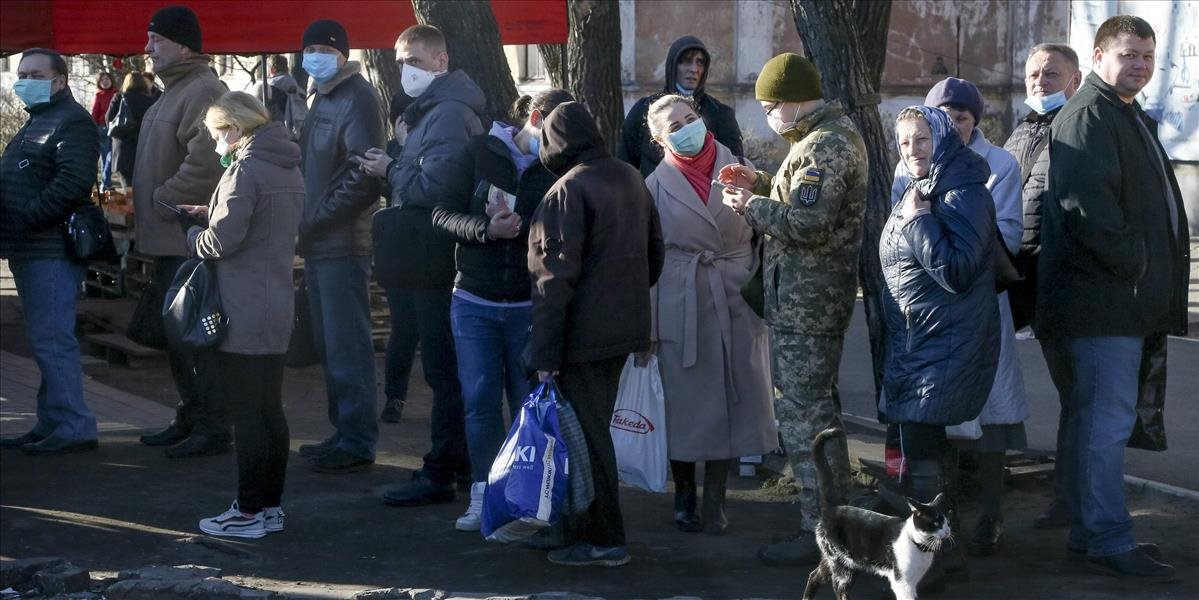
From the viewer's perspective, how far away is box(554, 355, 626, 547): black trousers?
18.6 ft

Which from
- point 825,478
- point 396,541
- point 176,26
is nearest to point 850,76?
point 825,478

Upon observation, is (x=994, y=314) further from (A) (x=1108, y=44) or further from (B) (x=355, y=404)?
(B) (x=355, y=404)

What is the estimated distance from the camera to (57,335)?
7.70 m

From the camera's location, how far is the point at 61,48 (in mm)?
10023

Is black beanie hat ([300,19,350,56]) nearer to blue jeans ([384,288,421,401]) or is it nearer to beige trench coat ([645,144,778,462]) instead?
blue jeans ([384,288,421,401])

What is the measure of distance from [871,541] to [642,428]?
4.28 ft

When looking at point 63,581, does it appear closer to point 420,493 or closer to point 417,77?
point 420,493

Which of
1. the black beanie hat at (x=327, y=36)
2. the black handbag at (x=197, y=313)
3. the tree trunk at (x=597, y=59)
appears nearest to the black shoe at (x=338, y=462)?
the black handbag at (x=197, y=313)

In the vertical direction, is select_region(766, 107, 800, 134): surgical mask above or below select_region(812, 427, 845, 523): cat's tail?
above

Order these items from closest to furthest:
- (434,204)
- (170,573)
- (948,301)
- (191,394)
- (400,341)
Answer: (948,301) → (170,573) → (434,204) → (191,394) → (400,341)

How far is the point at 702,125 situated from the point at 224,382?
7.13 ft

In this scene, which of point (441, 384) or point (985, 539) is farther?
point (441, 384)

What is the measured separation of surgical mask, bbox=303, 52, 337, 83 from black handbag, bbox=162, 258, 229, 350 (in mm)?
1525

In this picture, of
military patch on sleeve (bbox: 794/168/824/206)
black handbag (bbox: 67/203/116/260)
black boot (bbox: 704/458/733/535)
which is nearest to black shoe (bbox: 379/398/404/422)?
black handbag (bbox: 67/203/116/260)
